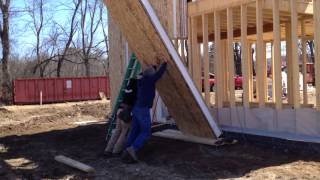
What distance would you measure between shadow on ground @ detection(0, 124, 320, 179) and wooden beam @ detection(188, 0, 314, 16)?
3002 millimetres

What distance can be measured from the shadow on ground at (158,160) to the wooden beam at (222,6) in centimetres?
300

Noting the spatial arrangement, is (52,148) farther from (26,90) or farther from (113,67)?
(26,90)

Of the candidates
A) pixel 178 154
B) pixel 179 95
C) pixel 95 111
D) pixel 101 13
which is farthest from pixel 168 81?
pixel 101 13

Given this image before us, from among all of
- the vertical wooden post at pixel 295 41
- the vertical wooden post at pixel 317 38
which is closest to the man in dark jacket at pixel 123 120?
the vertical wooden post at pixel 295 41

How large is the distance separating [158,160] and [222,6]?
389 centimetres

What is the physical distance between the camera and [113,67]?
16031 millimetres

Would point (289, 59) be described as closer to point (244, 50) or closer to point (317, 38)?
point (244, 50)

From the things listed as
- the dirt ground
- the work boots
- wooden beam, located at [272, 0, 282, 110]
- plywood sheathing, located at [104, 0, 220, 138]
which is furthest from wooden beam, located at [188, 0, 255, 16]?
the work boots

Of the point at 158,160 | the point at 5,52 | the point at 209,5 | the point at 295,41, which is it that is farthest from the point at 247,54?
the point at 5,52

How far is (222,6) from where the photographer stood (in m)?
10.7

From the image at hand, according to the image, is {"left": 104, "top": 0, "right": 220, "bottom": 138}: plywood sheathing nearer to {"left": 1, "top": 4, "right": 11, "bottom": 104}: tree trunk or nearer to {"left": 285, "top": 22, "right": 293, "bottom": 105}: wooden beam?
{"left": 285, "top": 22, "right": 293, "bottom": 105}: wooden beam

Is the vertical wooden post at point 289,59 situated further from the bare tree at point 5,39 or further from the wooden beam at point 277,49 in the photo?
the bare tree at point 5,39

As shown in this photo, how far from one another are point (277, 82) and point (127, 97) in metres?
3.08

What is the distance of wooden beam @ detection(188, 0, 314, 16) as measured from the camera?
10.2m
